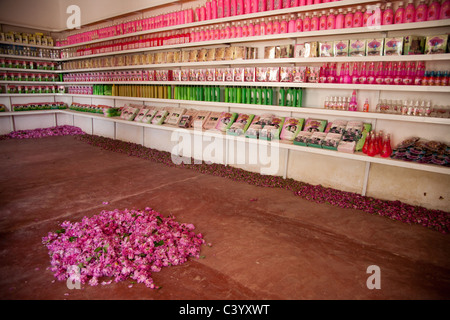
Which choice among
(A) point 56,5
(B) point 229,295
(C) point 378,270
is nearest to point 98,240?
(B) point 229,295

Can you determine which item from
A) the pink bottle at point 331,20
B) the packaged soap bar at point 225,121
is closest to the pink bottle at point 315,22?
the pink bottle at point 331,20

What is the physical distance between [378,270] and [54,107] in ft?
28.7

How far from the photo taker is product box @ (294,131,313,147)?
382 centimetres

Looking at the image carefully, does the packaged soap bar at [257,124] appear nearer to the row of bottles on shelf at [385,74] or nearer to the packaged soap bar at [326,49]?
the row of bottles on shelf at [385,74]

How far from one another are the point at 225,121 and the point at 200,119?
0.53 m

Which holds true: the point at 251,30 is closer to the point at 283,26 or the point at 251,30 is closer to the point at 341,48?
the point at 283,26

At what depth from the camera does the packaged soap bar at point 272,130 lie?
4.17 meters

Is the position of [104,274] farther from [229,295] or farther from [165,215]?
[165,215]

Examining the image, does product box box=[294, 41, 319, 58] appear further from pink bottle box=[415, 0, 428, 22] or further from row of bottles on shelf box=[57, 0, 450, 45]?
pink bottle box=[415, 0, 428, 22]

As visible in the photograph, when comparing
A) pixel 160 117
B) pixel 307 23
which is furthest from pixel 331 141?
pixel 160 117

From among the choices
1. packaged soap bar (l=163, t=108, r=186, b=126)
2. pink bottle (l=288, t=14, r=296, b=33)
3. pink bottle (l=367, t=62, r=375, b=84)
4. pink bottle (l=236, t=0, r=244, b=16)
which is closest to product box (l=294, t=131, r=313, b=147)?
pink bottle (l=367, t=62, r=375, b=84)

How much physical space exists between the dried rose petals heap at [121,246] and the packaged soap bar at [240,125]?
6.45 feet

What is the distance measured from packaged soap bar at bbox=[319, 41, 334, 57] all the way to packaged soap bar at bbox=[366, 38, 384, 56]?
401 mm

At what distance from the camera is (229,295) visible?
199 centimetres
